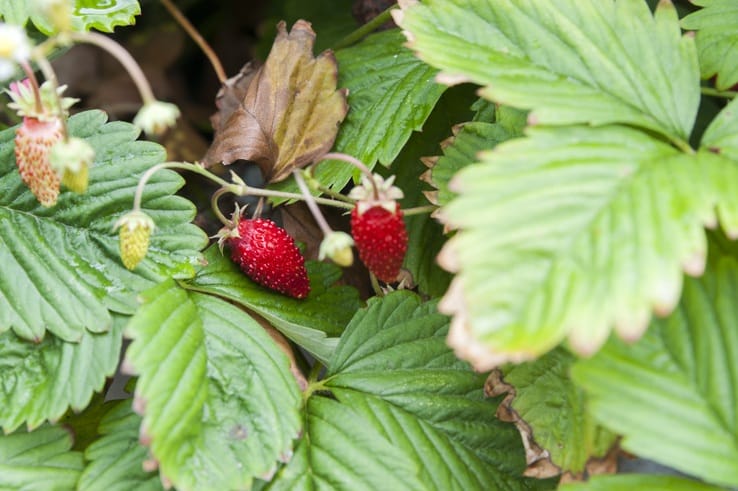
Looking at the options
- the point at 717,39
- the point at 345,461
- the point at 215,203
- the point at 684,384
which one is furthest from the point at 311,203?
the point at 717,39

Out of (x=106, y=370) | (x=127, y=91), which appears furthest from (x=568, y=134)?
(x=127, y=91)

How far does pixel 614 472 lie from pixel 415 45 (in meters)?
0.53

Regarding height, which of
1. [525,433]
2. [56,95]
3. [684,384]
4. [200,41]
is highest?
[56,95]

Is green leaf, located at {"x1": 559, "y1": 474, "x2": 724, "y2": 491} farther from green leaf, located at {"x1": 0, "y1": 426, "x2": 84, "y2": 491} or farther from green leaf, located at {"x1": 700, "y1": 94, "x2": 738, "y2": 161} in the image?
green leaf, located at {"x1": 0, "y1": 426, "x2": 84, "y2": 491}

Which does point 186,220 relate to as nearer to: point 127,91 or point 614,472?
point 614,472

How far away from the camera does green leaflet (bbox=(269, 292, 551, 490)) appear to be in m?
1.00

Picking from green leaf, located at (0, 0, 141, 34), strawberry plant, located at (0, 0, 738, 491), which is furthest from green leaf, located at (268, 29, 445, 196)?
green leaf, located at (0, 0, 141, 34)

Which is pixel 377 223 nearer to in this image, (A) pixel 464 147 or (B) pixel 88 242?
(A) pixel 464 147

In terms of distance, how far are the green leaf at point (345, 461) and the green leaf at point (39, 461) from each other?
26 centimetres

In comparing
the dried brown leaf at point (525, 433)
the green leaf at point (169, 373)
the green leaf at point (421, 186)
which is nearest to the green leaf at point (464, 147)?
the green leaf at point (421, 186)

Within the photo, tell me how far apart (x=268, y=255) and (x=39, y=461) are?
0.38 m

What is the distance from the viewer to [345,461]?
3.30 feet

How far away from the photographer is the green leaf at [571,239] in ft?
2.45

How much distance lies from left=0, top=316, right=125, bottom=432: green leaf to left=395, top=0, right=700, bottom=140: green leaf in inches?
20.9
